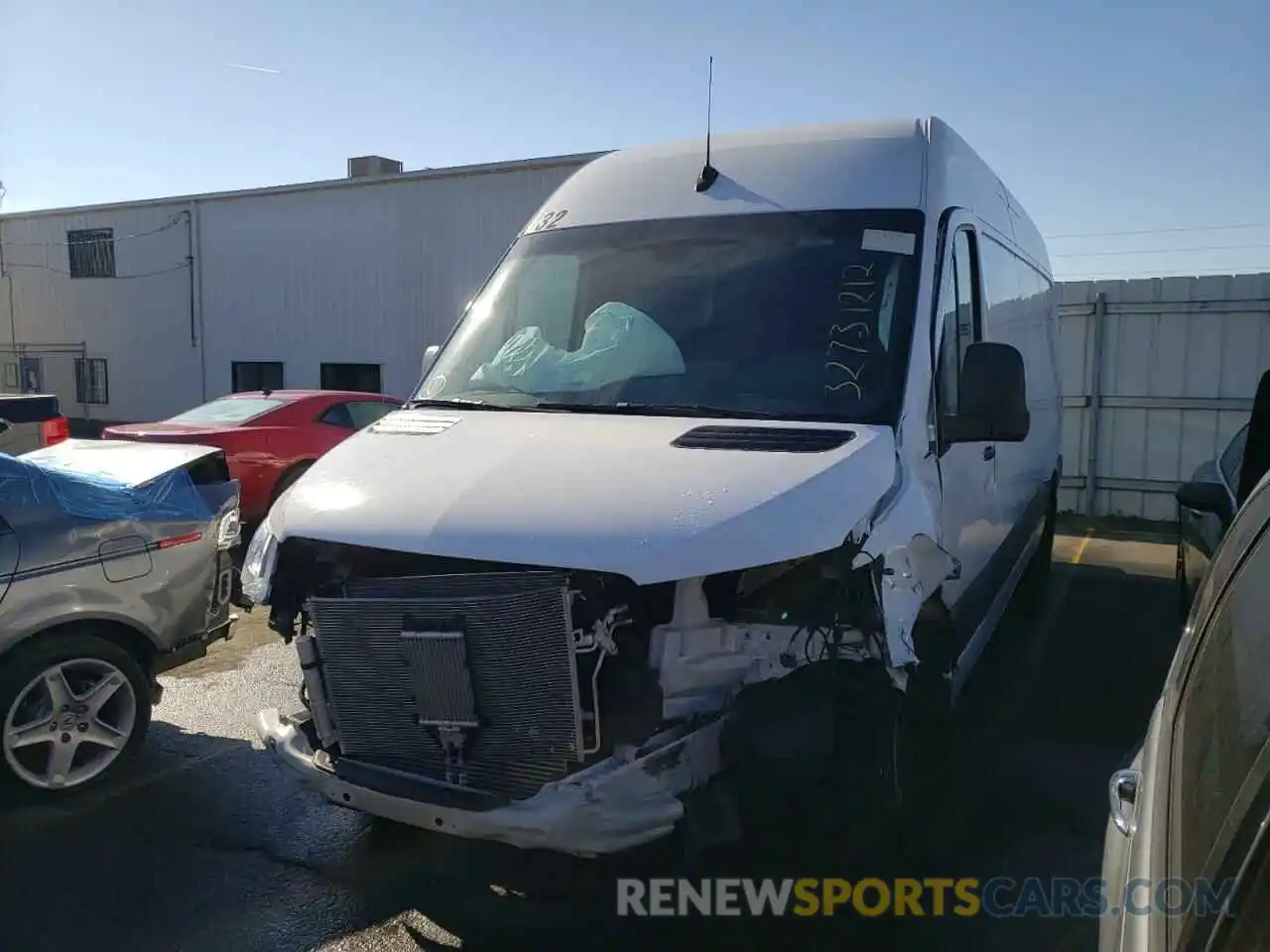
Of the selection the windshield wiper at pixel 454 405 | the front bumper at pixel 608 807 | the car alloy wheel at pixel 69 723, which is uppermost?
the windshield wiper at pixel 454 405

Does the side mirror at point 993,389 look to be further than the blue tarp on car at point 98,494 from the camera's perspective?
No

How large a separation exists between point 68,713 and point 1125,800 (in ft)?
14.1

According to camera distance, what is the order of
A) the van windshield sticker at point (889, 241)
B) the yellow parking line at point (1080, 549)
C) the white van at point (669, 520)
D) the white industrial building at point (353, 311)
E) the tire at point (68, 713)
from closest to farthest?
the white van at point (669, 520), the van windshield sticker at point (889, 241), the tire at point (68, 713), the yellow parking line at point (1080, 549), the white industrial building at point (353, 311)

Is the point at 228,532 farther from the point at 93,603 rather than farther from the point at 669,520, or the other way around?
the point at 669,520

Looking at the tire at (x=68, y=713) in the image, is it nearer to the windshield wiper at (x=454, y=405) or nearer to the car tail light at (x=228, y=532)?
the car tail light at (x=228, y=532)

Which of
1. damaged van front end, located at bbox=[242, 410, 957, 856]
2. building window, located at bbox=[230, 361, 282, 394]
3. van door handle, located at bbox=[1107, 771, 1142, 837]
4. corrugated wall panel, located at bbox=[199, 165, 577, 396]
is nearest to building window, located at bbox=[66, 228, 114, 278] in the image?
corrugated wall panel, located at bbox=[199, 165, 577, 396]

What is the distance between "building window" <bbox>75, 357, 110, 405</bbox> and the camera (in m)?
22.6

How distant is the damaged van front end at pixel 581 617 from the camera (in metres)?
2.77

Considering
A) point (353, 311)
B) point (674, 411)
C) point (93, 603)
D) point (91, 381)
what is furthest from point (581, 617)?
point (91, 381)

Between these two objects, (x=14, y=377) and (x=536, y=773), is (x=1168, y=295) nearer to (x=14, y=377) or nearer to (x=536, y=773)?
(x=536, y=773)

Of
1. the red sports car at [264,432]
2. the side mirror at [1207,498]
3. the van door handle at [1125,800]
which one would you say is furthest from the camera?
the red sports car at [264,432]

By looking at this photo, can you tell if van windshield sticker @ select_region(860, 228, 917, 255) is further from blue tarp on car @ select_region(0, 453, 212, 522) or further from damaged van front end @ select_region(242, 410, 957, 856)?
blue tarp on car @ select_region(0, 453, 212, 522)

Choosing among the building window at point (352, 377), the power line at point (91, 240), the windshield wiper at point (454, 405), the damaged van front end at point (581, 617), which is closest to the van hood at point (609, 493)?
the damaged van front end at point (581, 617)

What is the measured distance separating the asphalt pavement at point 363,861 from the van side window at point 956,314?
1.86 metres
